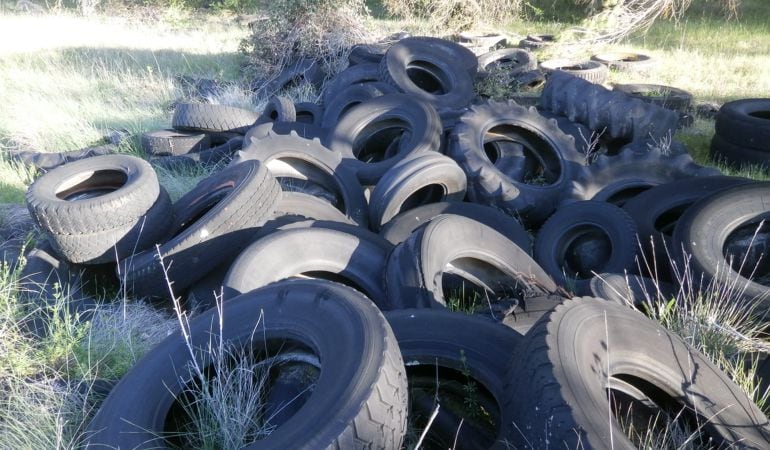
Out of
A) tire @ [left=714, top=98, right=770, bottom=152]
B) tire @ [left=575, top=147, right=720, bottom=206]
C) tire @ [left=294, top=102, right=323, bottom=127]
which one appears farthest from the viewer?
tire @ [left=294, top=102, right=323, bottom=127]

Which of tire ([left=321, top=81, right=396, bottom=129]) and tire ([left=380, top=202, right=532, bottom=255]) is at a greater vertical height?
tire ([left=321, top=81, right=396, bottom=129])

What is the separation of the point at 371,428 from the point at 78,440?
161 centimetres

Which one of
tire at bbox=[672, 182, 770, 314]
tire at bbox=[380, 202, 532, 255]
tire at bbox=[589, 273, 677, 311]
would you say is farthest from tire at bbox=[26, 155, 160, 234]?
tire at bbox=[672, 182, 770, 314]

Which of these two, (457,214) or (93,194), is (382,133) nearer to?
(457,214)

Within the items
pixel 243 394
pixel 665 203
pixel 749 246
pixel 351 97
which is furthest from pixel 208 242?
pixel 351 97

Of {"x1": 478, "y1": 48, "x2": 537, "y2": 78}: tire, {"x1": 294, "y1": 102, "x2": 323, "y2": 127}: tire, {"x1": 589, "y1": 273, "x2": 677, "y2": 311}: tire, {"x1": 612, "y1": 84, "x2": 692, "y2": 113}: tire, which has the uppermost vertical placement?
{"x1": 478, "y1": 48, "x2": 537, "y2": 78}: tire

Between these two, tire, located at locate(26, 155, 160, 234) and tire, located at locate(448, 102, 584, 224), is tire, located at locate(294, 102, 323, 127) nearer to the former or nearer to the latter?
tire, located at locate(448, 102, 584, 224)

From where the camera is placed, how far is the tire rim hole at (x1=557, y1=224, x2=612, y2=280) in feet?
15.8

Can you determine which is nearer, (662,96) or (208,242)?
(208,242)

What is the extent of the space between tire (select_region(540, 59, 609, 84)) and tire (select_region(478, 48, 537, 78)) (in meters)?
0.30

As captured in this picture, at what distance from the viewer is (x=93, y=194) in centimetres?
493

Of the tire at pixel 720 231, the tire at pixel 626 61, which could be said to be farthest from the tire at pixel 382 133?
the tire at pixel 626 61

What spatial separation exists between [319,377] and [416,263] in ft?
3.77

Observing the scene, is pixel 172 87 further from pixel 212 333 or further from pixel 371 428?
pixel 371 428
